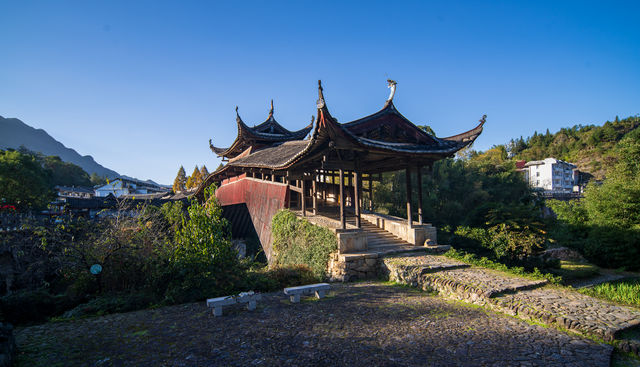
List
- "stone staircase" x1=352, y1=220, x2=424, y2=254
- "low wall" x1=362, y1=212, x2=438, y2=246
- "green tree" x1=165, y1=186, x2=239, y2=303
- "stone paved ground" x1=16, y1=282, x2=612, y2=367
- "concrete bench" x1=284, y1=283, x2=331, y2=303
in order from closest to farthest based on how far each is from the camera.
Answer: "stone paved ground" x1=16, y1=282, x2=612, y2=367 < "concrete bench" x1=284, y1=283, x2=331, y2=303 < "green tree" x1=165, y1=186, x2=239, y2=303 < "stone staircase" x1=352, y1=220, x2=424, y2=254 < "low wall" x1=362, y1=212, x2=438, y2=246

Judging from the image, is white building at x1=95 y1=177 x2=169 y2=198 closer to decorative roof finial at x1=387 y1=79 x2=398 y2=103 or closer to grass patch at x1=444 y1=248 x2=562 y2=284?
decorative roof finial at x1=387 y1=79 x2=398 y2=103

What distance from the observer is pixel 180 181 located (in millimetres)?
57156

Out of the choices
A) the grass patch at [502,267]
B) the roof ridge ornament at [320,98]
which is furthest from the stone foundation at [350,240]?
the roof ridge ornament at [320,98]

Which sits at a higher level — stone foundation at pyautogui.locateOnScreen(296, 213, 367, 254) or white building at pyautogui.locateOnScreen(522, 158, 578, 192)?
white building at pyautogui.locateOnScreen(522, 158, 578, 192)

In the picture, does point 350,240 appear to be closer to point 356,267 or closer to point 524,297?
point 356,267

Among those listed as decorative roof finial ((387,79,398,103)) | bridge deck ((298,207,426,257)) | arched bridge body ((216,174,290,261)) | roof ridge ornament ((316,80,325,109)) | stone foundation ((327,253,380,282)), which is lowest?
stone foundation ((327,253,380,282))

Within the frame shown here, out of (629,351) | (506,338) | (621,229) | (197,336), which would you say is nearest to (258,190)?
(197,336)

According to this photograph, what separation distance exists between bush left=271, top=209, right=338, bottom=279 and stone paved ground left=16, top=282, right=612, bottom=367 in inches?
131

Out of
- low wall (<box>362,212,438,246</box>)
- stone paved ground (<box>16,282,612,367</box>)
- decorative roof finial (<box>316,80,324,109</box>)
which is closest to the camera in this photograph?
stone paved ground (<box>16,282,612,367</box>)

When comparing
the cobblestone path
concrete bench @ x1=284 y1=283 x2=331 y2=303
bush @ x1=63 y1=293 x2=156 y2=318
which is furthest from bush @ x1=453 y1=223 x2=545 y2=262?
bush @ x1=63 y1=293 x2=156 y2=318

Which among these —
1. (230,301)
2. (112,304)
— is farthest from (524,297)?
(112,304)

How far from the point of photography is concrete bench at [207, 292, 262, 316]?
5.37 meters

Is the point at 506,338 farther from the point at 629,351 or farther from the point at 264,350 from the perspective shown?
the point at 264,350

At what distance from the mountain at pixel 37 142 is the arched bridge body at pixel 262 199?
6562 inches
